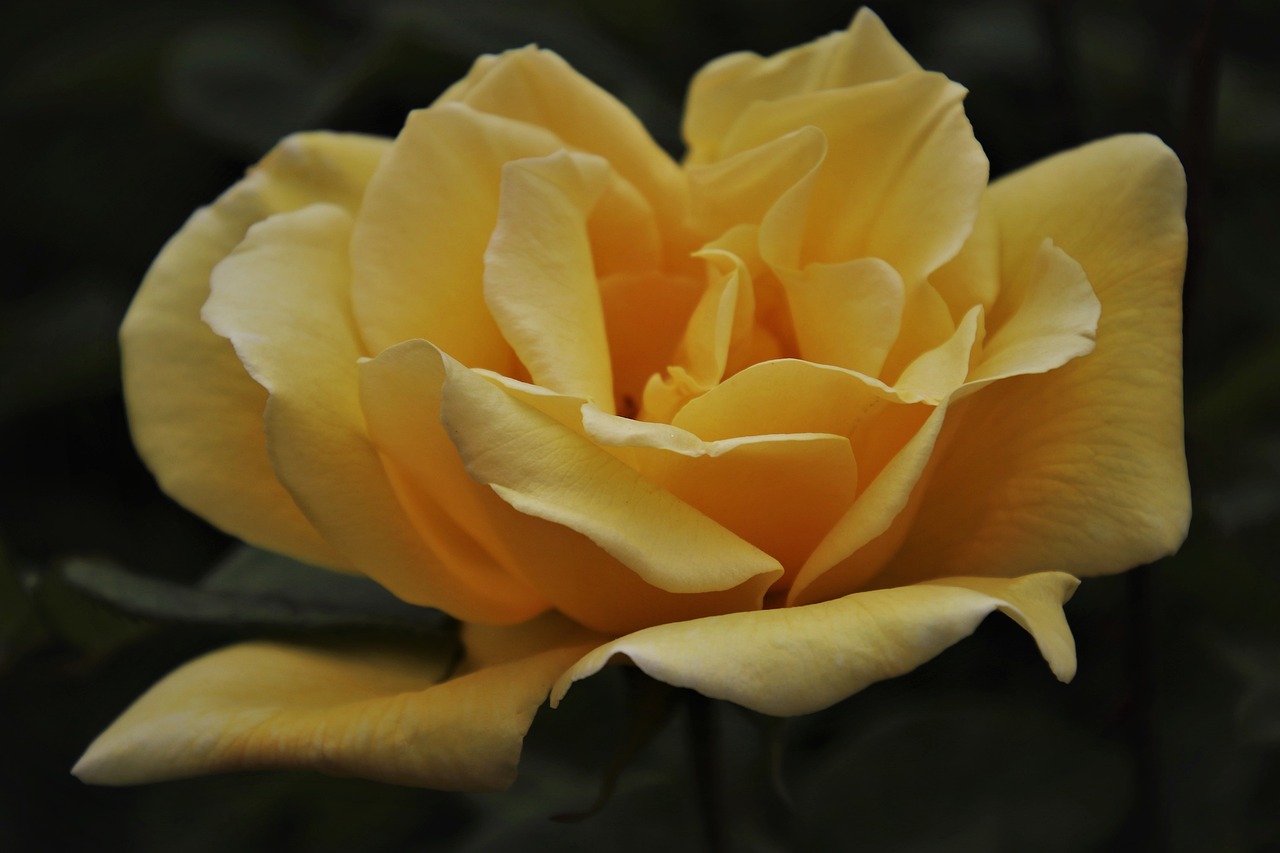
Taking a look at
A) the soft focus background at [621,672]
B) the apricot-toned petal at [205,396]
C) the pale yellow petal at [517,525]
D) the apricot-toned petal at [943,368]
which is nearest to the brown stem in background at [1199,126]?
the soft focus background at [621,672]

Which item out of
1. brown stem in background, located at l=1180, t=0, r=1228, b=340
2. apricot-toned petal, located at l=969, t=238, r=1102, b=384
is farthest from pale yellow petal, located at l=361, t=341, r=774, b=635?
brown stem in background, located at l=1180, t=0, r=1228, b=340

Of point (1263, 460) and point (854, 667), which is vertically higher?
point (854, 667)

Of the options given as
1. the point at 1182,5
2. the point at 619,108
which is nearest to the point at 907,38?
the point at 1182,5

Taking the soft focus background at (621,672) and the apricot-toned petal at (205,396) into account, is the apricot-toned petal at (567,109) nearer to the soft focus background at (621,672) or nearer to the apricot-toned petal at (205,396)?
the apricot-toned petal at (205,396)

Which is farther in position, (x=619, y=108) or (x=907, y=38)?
(x=907, y=38)

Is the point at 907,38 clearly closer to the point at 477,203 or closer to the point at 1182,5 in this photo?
the point at 1182,5

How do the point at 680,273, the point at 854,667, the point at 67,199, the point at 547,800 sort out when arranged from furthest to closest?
1. the point at 67,199
2. the point at 547,800
3. the point at 680,273
4. the point at 854,667

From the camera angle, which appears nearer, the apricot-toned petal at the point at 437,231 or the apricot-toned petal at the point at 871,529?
the apricot-toned petal at the point at 871,529
